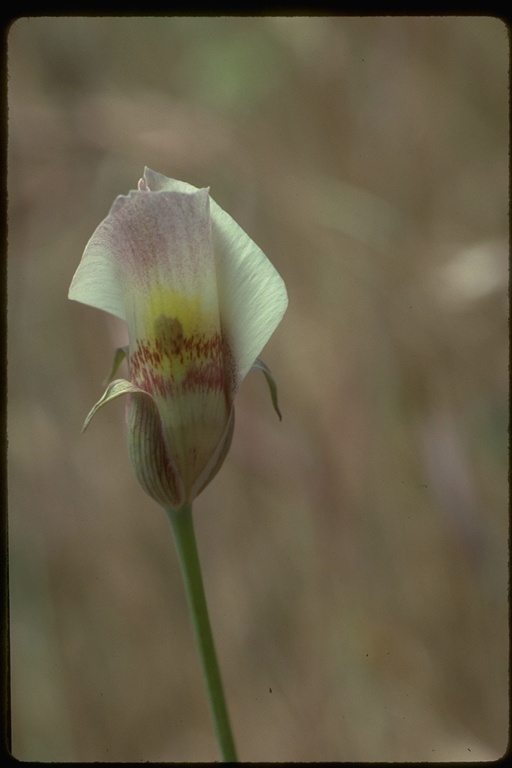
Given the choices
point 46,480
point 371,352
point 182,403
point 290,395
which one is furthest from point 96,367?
point 182,403

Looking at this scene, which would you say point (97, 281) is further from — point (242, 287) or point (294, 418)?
point (294, 418)

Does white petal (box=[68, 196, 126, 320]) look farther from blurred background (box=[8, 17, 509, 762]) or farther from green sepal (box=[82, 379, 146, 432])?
blurred background (box=[8, 17, 509, 762])

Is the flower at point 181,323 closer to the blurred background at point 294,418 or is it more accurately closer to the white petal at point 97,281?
the white petal at point 97,281

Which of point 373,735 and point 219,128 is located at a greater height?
point 219,128

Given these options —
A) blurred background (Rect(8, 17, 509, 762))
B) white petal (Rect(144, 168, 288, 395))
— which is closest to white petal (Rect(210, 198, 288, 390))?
white petal (Rect(144, 168, 288, 395))

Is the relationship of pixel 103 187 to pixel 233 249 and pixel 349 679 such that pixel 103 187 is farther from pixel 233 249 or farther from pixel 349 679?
pixel 233 249

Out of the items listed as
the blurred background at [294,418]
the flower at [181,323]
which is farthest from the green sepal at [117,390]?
the blurred background at [294,418]

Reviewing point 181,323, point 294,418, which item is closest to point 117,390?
point 181,323
